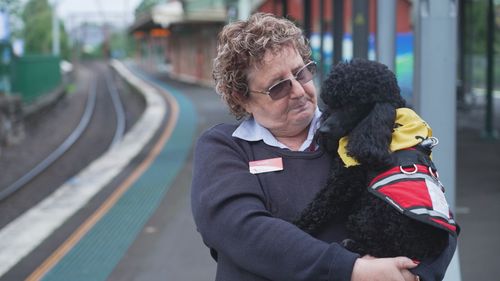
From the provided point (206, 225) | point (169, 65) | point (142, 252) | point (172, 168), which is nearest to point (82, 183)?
point (172, 168)

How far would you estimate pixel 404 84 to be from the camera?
9688mm

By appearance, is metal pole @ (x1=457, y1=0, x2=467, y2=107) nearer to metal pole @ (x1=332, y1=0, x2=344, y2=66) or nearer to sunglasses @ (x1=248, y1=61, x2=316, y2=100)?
metal pole @ (x1=332, y1=0, x2=344, y2=66)

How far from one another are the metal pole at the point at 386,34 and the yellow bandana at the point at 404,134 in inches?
128

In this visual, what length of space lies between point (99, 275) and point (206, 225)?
375cm

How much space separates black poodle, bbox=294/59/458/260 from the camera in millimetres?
1744

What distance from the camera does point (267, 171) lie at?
6.41 ft

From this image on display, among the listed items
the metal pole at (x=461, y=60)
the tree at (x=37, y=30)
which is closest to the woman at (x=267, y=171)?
the metal pole at (x=461, y=60)

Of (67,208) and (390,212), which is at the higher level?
(390,212)

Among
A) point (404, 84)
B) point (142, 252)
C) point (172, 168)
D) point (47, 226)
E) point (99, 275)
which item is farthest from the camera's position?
point (172, 168)

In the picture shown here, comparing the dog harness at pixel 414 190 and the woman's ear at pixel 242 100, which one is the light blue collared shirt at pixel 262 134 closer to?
the woman's ear at pixel 242 100

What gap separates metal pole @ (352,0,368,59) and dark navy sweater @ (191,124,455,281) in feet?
16.6

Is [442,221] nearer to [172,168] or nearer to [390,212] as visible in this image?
[390,212]

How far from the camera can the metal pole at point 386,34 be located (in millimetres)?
5043

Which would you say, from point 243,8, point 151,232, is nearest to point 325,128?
point 151,232
